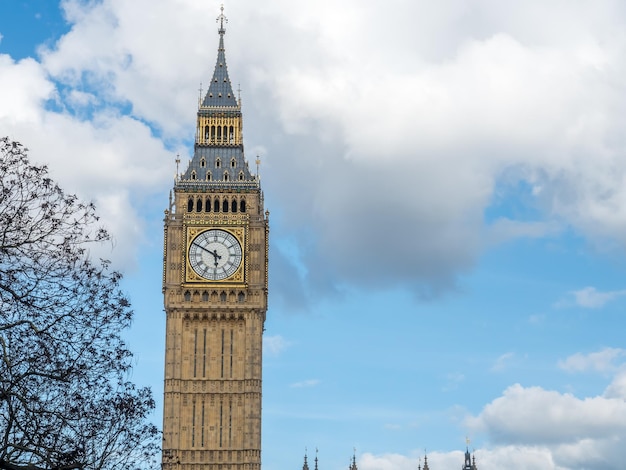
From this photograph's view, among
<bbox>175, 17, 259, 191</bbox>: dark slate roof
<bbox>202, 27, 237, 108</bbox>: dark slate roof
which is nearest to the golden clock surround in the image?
<bbox>175, 17, 259, 191</bbox>: dark slate roof

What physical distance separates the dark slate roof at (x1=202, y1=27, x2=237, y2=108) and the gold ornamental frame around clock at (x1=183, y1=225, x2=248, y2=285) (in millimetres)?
13219

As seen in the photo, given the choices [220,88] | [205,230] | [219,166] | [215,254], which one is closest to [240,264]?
[215,254]

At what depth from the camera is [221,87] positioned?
113062 millimetres

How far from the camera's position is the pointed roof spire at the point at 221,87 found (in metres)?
112

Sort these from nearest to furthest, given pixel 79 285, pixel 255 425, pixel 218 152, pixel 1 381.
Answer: pixel 1 381 → pixel 79 285 → pixel 255 425 → pixel 218 152

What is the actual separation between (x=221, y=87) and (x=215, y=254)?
17.6 metres

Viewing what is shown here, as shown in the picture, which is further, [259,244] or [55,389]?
[259,244]

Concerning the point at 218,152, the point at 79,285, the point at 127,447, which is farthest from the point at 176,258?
the point at 79,285

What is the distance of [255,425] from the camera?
101125 millimetres

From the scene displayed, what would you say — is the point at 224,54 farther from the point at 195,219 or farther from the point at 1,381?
the point at 1,381

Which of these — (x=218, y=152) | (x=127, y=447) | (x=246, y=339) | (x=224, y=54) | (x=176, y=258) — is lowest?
(x=127, y=447)

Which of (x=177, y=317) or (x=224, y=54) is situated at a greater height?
(x=224, y=54)

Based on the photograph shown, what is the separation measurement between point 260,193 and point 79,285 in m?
73.7

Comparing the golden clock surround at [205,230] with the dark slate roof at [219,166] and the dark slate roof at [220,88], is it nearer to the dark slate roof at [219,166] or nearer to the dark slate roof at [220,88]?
the dark slate roof at [219,166]
